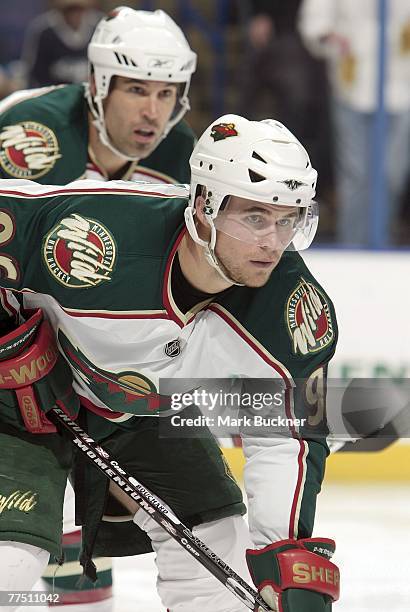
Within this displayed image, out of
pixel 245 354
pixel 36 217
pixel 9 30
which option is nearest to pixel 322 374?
pixel 245 354

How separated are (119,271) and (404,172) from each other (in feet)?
9.08

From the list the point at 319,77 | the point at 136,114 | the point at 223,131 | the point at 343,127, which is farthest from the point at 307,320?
the point at 319,77

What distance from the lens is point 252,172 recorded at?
2.31m

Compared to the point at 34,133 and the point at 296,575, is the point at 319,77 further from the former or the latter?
the point at 296,575

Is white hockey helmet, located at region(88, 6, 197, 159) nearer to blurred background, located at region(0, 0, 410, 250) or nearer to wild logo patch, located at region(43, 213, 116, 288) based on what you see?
wild logo patch, located at region(43, 213, 116, 288)

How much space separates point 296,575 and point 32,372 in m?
0.63

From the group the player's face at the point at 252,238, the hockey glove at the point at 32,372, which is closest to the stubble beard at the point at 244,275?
the player's face at the point at 252,238

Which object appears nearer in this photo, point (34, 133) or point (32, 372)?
point (32, 372)

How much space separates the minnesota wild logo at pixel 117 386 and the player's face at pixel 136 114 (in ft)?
3.39

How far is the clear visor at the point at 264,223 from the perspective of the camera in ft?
7.65

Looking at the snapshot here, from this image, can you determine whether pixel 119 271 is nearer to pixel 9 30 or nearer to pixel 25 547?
pixel 25 547

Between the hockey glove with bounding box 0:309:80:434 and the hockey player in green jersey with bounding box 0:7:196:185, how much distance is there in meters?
0.96

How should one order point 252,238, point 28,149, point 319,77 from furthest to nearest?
point 319,77 < point 28,149 < point 252,238

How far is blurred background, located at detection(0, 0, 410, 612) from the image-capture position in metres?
3.72
